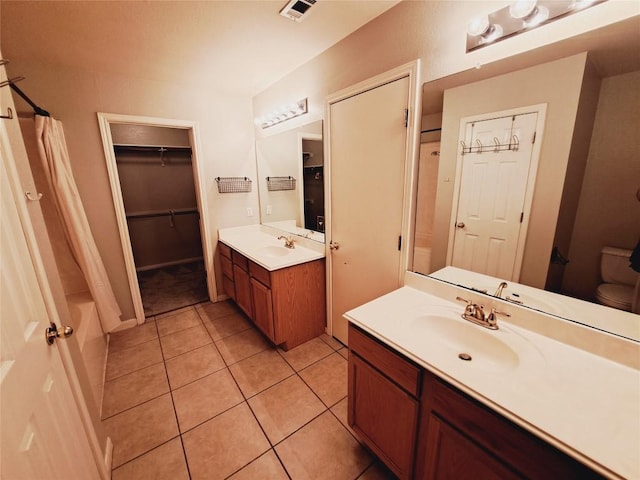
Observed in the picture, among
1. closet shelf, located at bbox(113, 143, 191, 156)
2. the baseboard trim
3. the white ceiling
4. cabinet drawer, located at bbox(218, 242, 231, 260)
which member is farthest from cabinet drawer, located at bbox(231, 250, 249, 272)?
closet shelf, located at bbox(113, 143, 191, 156)

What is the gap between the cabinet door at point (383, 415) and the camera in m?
1.08

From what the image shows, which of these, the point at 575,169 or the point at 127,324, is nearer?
the point at 575,169

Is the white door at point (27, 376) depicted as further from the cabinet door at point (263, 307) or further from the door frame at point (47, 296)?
the cabinet door at point (263, 307)

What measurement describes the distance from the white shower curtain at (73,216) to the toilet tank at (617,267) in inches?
130

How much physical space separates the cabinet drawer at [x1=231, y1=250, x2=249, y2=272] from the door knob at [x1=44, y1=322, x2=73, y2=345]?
1445mm

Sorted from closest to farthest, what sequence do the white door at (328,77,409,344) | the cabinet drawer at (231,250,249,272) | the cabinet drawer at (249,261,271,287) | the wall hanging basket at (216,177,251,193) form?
the white door at (328,77,409,344), the cabinet drawer at (249,261,271,287), the cabinet drawer at (231,250,249,272), the wall hanging basket at (216,177,251,193)

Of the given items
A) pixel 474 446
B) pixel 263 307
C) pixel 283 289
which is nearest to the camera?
pixel 474 446

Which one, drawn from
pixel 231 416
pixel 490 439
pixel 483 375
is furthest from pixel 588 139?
pixel 231 416

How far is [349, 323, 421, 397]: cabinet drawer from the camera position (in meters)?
1.03

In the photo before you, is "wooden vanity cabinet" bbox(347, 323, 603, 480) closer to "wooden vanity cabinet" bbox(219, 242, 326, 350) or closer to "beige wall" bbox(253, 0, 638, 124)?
"wooden vanity cabinet" bbox(219, 242, 326, 350)

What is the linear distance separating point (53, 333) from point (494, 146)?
6.49 ft

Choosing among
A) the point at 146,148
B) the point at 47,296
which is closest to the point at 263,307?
the point at 47,296

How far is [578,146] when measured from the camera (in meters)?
0.98

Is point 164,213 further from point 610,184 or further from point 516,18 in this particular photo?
point 610,184
